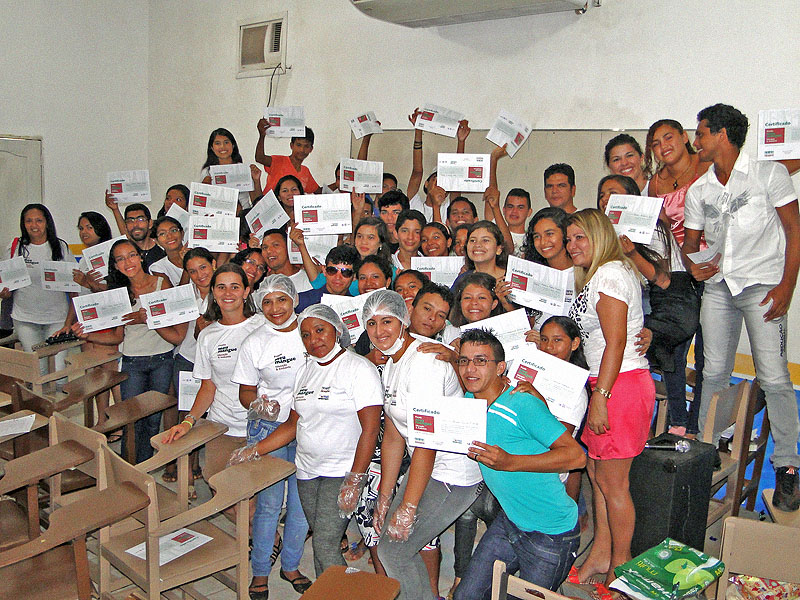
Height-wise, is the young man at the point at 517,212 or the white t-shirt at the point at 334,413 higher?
the young man at the point at 517,212

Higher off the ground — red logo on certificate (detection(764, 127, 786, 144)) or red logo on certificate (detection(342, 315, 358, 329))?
red logo on certificate (detection(764, 127, 786, 144))

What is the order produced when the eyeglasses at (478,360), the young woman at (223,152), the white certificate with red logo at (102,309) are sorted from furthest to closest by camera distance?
the young woman at (223,152)
the white certificate with red logo at (102,309)
the eyeglasses at (478,360)

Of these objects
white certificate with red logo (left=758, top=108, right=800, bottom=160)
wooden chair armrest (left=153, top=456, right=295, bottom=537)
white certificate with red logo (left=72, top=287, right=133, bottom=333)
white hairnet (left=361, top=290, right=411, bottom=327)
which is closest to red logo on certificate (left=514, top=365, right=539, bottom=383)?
white hairnet (left=361, top=290, right=411, bottom=327)

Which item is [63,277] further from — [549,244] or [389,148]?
[549,244]

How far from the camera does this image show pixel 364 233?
4.57 metres

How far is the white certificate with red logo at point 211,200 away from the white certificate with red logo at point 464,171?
4.99 feet

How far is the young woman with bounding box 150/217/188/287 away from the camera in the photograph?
5.21 metres

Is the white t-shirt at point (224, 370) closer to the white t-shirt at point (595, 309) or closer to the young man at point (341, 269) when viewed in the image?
the young man at point (341, 269)

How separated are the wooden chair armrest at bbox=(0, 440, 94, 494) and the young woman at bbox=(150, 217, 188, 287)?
7.01ft

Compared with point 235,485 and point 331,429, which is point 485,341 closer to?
point 331,429

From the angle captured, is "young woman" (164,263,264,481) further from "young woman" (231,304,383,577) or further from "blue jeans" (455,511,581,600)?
"blue jeans" (455,511,581,600)

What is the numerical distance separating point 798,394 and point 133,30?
927 centimetres

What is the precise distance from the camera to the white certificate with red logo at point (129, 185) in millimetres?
6110

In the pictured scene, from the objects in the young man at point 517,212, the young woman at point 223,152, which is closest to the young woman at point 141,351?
the young woman at point 223,152
